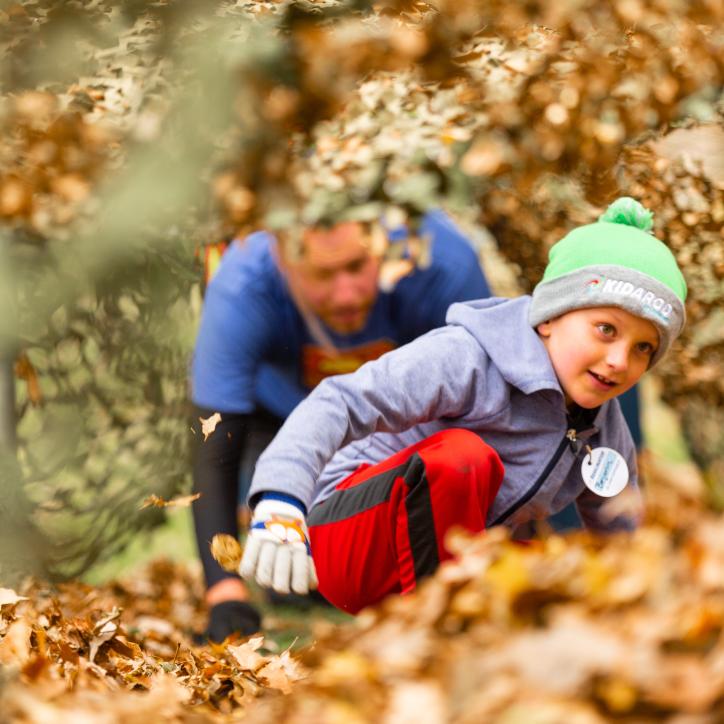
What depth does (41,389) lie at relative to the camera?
114 inches

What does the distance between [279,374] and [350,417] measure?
129cm

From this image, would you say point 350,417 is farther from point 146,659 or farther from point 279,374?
point 279,374

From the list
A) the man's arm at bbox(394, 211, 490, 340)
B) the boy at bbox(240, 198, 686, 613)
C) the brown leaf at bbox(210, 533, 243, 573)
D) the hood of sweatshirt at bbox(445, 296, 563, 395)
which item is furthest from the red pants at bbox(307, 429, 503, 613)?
the man's arm at bbox(394, 211, 490, 340)

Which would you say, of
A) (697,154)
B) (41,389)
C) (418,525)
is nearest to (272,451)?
(418,525)

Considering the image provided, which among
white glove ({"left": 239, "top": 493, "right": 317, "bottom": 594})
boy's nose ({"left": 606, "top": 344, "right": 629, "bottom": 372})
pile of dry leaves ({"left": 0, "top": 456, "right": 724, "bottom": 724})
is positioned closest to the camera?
pile of dry leaves ({"left": 0, "top": 456, "right": 724, "bottom": 724})

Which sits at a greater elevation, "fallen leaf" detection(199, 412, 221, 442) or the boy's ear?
the boy's ear

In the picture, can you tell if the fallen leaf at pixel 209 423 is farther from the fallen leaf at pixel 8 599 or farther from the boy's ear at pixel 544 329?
the boy's ear at pixel 544 329

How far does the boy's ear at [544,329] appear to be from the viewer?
2326 mm

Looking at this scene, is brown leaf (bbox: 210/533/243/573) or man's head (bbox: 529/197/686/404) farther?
brown leaf (bbox: 210/533/243/573)

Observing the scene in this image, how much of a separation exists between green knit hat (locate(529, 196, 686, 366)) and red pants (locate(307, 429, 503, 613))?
0.33 m

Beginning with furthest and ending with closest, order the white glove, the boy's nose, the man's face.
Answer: the man's face → the boy's nose → the white glove

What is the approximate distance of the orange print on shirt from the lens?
3.21 meters

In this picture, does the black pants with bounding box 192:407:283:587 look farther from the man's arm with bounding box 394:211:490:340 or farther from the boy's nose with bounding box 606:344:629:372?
the boy's nose with bounding box 606:344:629:372

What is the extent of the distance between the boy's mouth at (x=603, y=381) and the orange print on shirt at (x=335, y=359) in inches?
41.0
